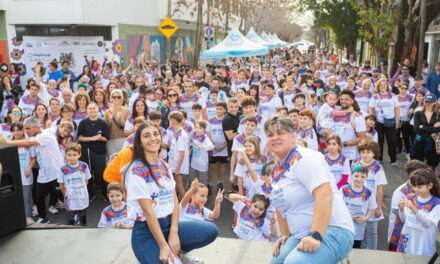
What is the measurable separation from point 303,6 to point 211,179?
25.5m

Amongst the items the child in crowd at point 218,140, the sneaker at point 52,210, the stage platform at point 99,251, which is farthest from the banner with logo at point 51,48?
the stage platform at point 99,251

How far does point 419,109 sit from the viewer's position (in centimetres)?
922

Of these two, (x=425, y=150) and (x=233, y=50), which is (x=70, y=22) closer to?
(x=233, y=50)

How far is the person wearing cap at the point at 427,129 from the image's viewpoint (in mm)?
8844

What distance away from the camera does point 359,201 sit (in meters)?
5.70

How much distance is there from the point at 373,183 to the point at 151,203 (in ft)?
11.4

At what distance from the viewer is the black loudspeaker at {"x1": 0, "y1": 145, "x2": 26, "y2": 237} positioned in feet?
16.7

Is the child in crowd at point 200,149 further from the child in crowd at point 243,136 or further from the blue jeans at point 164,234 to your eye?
the blue jeans at point 164,234

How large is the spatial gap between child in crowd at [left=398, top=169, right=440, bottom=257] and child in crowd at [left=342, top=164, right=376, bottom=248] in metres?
0.55

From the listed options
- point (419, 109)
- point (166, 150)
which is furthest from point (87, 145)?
point (419, 109)

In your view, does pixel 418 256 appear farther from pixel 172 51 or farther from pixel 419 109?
pixel 172 51

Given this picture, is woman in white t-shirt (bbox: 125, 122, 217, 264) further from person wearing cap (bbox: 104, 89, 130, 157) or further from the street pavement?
person wearing cap (bbox: 104, 89, 130, 157)

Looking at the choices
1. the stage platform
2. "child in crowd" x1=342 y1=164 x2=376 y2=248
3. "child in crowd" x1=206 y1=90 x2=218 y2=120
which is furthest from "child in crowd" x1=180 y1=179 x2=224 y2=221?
"child in crowd" x1=206 y1=90 x2=218 y2=120

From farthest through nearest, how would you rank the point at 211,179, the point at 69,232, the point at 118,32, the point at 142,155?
the point at 118,32
the point at 211,179
the point at 69,232
the point at 142,155
